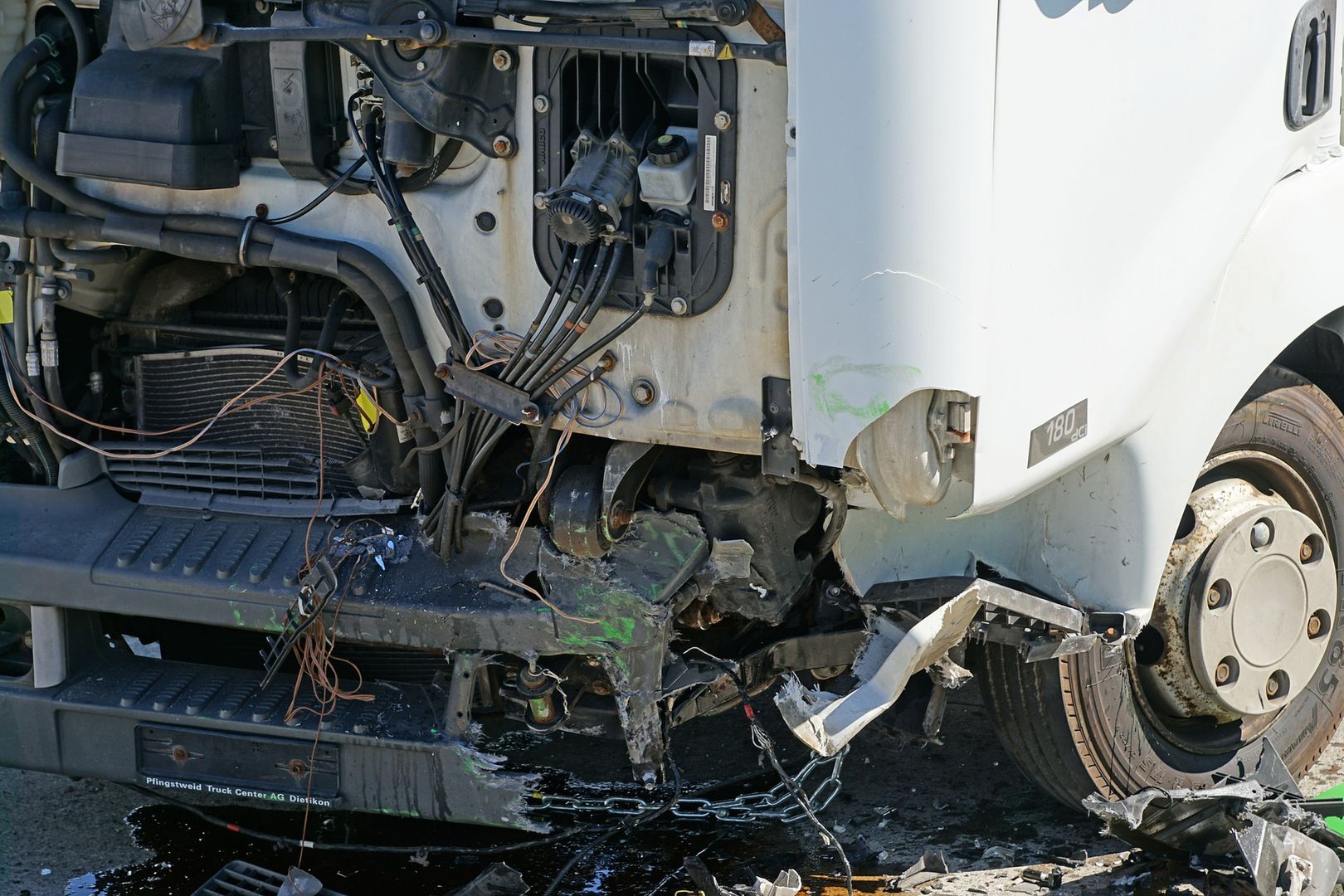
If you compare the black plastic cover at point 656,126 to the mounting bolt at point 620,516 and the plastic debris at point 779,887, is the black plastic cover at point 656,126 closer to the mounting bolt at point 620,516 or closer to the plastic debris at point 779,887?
the mounting bolt at point 620,516

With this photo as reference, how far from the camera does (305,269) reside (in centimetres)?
Result: 293

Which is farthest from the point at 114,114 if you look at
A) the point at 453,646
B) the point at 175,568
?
the point at 453,646

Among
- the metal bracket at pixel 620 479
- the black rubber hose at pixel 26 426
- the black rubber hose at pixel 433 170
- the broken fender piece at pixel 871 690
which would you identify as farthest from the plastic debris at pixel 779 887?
the black rubber hose at pixel 26 426

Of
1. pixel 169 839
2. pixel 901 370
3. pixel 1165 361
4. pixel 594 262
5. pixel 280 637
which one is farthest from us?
pixel 169 839

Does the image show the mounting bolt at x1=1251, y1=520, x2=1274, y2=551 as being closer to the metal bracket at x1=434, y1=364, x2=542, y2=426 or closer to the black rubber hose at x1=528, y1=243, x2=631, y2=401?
the black rubber hose at x1=528, y1=243, x2=631, y2=401

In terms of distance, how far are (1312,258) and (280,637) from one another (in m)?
2.42

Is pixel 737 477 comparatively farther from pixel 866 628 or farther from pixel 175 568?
pixel 175 568

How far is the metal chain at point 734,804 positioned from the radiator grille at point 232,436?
880 millimetres

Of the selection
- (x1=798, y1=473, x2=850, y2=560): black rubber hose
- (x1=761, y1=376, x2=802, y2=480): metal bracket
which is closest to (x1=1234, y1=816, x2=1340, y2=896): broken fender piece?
(x1=798, y1=473, x2=850, y2=560): black rubber hose

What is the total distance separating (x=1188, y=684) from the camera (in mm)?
3354

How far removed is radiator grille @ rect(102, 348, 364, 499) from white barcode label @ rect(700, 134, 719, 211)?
1095 millimetres

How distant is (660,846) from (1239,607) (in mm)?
1516

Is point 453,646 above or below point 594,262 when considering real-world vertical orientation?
below

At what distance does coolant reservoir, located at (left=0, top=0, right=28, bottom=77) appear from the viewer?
3.06 m
